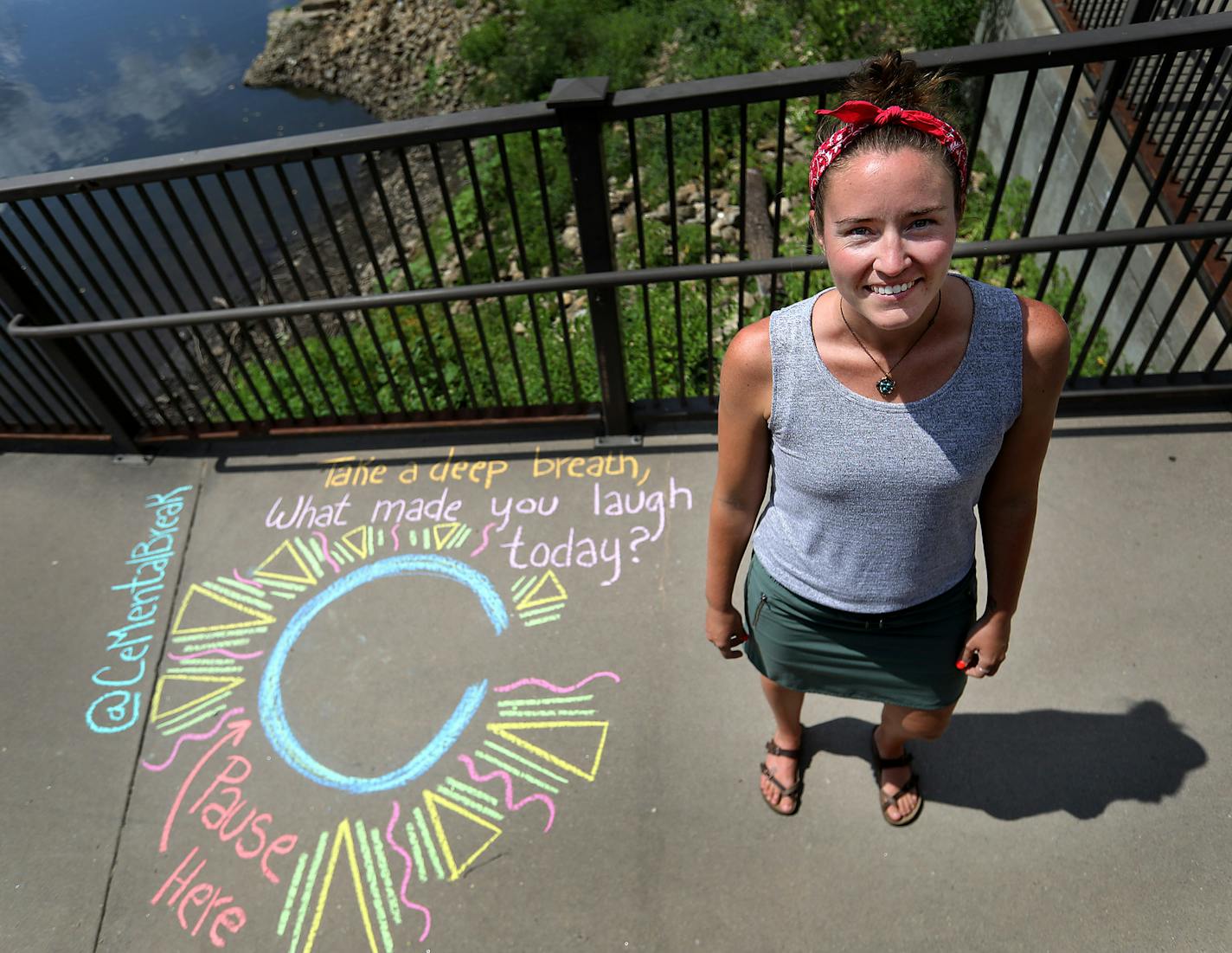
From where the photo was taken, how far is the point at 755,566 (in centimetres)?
187

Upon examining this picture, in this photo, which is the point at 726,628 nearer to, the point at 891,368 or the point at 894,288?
the point at 891,368

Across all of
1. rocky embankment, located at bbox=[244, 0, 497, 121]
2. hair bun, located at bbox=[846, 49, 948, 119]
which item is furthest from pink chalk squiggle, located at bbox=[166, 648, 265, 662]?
rocky embankment, located at bbox=[244, 0, 497, 121]

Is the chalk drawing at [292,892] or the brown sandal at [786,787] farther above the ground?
the brown sandal at [786,787]

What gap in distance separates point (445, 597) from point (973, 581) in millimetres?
1938

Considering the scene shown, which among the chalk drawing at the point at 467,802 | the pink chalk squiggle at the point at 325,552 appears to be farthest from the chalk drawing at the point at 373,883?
the pink chalk squiggle at the point at 325,552

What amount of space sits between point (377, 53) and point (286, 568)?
18.4 metres

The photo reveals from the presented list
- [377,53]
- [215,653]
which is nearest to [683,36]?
[377,53]

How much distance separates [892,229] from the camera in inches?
47.0

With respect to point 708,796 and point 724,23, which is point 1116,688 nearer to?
point 708,796

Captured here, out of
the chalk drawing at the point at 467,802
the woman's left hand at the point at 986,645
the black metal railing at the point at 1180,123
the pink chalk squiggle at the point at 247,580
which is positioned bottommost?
the chalk drawing at the point at 467,802

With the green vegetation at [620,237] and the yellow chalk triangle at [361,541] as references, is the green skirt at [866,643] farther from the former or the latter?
the yellow chalk triangle at [361,541]

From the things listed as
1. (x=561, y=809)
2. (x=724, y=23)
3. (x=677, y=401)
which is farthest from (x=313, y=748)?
(x=724, y=23)

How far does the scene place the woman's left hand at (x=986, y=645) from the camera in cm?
171

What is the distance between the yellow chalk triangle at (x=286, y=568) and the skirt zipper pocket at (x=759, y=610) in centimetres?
197
